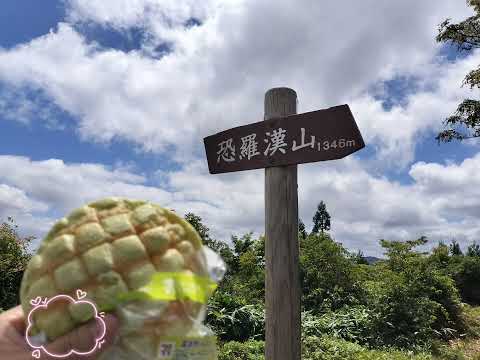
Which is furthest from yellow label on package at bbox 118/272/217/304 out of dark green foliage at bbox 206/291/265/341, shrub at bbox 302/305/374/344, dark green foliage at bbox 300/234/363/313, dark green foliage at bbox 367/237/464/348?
dark green foliage at bbox 300/234/363/313

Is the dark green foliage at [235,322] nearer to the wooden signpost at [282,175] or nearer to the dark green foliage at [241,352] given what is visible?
the dark green foliage at [241,352]

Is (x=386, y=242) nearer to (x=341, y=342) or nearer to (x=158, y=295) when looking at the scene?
(x=341, y=342)

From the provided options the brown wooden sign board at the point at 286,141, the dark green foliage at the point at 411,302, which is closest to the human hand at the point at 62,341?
the brown wooden sign board at the point at 286,141

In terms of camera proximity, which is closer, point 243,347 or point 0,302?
point 243,347

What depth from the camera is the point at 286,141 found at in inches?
121

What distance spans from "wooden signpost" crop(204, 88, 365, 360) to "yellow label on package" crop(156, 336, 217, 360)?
2.08m

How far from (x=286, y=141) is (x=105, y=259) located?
7.57 feet

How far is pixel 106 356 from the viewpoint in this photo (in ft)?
3.04

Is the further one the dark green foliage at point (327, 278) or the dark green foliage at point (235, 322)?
the dark green foliage at point (327, 278)

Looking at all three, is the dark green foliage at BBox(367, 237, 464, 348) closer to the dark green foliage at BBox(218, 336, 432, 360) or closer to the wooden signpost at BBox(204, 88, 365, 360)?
the dark green foliage at BBox(218, 336, 432, 360)

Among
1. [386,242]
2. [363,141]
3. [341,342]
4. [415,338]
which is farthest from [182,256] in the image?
[386,242]

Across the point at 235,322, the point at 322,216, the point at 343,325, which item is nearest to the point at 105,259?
the point at 235,322

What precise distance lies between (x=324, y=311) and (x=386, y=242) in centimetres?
229

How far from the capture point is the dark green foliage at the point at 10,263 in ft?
29.1
